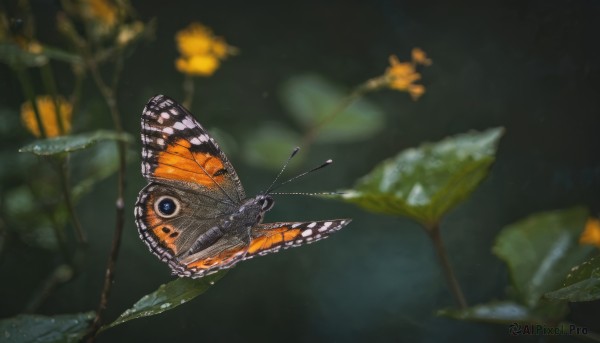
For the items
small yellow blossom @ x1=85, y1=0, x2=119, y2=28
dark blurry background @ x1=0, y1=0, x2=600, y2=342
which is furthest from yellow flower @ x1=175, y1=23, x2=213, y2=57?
dark blurry background @ x1=0, y1=0, x2=600, y2=342

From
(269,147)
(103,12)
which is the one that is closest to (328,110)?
(269,147)

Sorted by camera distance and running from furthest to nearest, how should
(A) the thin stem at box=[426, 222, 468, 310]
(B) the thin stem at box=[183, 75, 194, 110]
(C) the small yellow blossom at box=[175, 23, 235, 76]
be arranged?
(C) the small yellow blossom at box=[175, 23, 235, 76] < (B) the thin stem at box=[183, 75, 194, 110] < (A) the thin stem at box=[426, 222, 468, 310]

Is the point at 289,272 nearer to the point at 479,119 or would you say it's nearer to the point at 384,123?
the point at 384,123

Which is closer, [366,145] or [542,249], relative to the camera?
[542,249]

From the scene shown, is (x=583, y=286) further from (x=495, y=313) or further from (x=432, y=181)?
(x=432, y=181)

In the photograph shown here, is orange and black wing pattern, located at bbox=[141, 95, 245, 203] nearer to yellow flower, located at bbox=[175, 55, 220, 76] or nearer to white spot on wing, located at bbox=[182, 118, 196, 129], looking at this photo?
white spot on wing, located at bbox=[182, 118, 196, 129]

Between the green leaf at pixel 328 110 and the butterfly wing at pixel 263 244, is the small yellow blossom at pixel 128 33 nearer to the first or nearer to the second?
the butterfly wing at pixel 263 244

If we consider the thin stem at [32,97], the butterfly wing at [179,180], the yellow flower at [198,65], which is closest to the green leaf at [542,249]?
the butterfly wing at [179,180]
